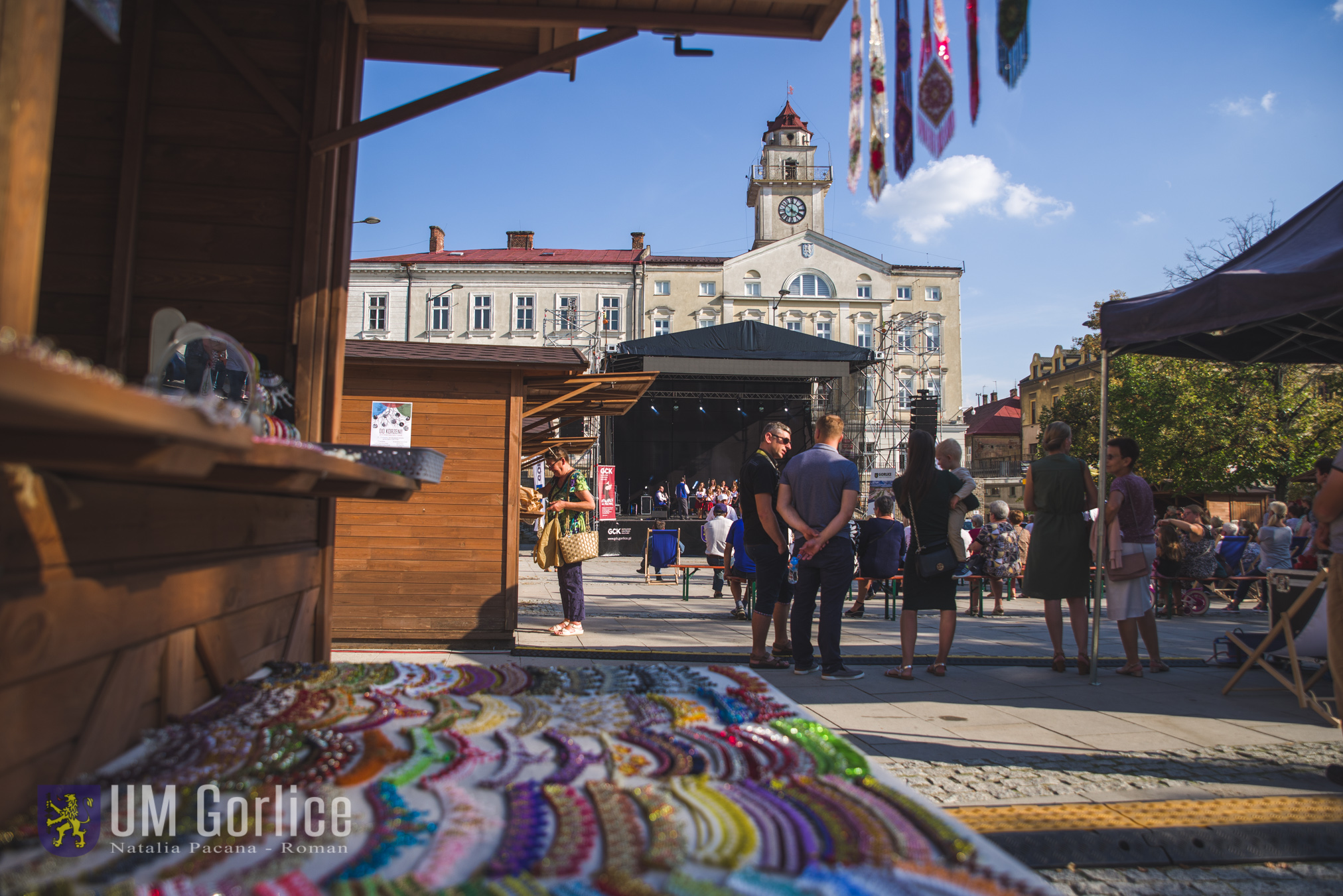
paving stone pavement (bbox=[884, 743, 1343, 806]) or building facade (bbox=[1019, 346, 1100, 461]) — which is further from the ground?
building facade (bbox=[1019, 346, 1100, 461])

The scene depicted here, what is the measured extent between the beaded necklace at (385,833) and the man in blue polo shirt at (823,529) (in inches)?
160

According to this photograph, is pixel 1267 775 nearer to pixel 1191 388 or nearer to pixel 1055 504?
pixel 1055 504

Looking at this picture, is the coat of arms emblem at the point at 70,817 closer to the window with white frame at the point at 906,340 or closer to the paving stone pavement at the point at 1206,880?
the paving stone pavement at the point at 1206,880

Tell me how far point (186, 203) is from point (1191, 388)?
104 feet

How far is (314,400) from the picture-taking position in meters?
3.37

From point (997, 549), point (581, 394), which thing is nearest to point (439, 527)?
point (581, 394)

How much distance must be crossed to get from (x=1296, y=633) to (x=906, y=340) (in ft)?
121

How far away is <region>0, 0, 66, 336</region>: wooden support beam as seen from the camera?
1249 millimetres

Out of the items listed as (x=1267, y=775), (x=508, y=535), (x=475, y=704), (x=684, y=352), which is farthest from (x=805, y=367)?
(x=475, y=704)

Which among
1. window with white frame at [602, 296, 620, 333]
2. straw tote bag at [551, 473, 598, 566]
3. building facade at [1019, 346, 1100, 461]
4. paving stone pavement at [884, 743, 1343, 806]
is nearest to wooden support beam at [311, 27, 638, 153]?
paving stone pavement at [884, 743, 1343, 806]

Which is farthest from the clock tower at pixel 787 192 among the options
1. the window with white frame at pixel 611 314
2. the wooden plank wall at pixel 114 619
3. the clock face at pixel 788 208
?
the wooden plank wall at pixel 114 619

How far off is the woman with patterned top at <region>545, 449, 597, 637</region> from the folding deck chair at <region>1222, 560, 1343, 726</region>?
191 inches

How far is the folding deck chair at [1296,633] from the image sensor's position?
468 centimetres

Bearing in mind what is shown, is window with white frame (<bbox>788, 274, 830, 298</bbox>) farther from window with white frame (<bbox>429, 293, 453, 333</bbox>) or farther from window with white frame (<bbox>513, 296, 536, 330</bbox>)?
window with white frame (<bbox>429, 293, 453, 333</bbox>)
